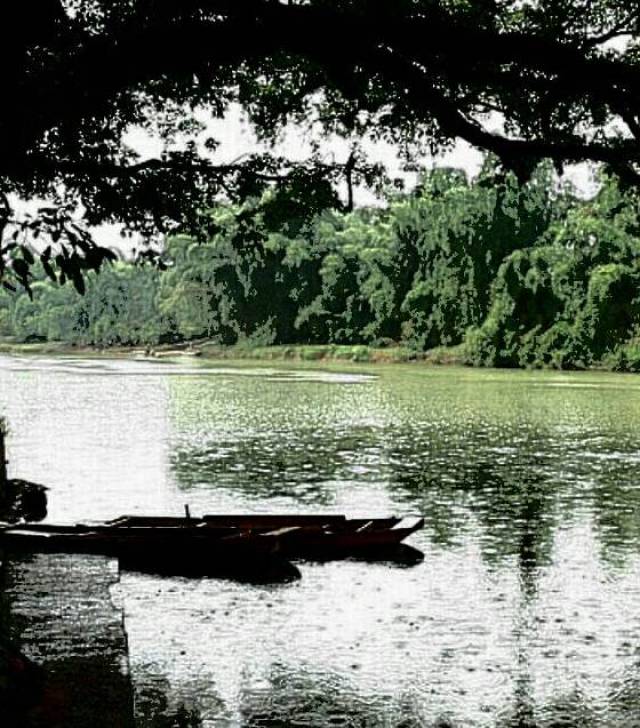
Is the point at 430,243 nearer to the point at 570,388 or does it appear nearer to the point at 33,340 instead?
the point at 570,388

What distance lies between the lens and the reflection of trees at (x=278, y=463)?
1698 cm

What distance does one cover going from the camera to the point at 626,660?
8.11 meters

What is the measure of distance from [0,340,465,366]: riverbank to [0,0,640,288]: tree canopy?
5553 cm

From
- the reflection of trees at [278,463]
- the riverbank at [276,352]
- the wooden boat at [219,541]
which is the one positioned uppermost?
the wooden boat at [219,541]

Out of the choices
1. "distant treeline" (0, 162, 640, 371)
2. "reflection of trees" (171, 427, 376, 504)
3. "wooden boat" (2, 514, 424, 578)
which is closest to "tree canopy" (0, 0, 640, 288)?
"wooden boat" (2, 514, 424, 578)

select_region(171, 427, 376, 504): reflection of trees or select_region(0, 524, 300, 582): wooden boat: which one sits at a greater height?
select_region(0, 524, 300, 582): wooden boat

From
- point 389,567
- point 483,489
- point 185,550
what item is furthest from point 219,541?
point 483,489

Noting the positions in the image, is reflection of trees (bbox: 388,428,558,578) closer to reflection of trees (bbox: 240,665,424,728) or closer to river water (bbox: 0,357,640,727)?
river water (bbox: 0,357,640,727)

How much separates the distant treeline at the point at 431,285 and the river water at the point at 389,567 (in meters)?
14.4

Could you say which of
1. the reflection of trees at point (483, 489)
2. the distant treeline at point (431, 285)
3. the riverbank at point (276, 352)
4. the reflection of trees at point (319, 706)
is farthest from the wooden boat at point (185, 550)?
the riverbank at point (276, 352)

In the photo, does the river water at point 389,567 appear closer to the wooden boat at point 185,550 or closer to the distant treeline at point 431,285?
the wooden boat at point 185,550

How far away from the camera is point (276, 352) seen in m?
81.8

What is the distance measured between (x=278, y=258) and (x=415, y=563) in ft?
241

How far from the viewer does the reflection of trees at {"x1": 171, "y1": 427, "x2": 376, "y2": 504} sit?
1698 cm
